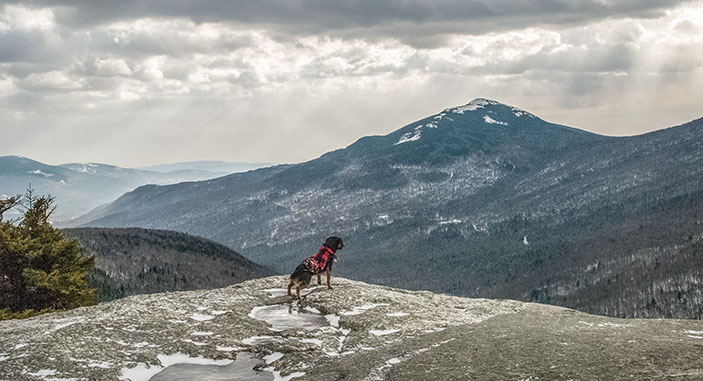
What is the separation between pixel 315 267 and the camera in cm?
2883

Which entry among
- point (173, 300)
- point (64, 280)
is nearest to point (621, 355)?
point (173, 300)

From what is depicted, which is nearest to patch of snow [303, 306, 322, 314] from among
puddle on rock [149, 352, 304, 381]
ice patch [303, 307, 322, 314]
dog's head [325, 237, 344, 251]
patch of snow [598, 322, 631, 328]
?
ice patch [303, 307, 322, 314]

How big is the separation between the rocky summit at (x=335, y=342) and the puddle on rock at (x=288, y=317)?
0.05 metres

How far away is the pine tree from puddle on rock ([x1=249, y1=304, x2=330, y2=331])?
22.5 meters

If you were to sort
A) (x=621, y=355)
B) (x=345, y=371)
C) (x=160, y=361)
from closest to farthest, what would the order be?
(x=621, y=355) < (x=345, y=371) < (x=160, y=361)

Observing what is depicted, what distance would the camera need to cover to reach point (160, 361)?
2042 centimetres

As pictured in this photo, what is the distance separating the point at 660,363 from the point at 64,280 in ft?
136

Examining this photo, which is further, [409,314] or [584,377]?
[409,314]

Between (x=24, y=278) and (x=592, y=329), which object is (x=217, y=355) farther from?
(x=24, y=278)

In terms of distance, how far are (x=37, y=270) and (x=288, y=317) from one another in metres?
26.4

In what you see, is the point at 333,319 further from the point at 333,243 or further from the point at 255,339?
the point at 333,243

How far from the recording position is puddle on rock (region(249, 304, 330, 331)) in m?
24.7

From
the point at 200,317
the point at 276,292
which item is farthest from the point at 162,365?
the point at 276,292

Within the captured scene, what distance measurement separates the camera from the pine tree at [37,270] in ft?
137
